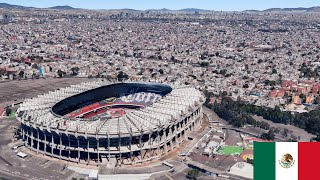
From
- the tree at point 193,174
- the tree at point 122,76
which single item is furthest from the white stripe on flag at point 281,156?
the tree at point 122,76

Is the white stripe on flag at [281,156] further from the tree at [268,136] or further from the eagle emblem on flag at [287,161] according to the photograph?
the tree at [268,136]

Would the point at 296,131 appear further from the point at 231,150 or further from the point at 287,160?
the point at 287,160

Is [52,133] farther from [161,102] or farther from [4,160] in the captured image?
[161,102]

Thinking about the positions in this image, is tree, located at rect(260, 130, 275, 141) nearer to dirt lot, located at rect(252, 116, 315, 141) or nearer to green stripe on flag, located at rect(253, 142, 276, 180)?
dirt lot, located at rect(252, 116, 315, 141)

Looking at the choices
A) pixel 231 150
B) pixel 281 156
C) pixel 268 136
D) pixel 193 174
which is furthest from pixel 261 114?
pixel 281 156

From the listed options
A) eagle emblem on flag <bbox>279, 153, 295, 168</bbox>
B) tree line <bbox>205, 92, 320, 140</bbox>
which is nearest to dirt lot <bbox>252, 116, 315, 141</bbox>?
tree line <bbox>205, 92, 320, 140</bbox>

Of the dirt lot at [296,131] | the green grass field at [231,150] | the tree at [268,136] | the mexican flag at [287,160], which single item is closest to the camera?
the mexican flag at [287,160]
